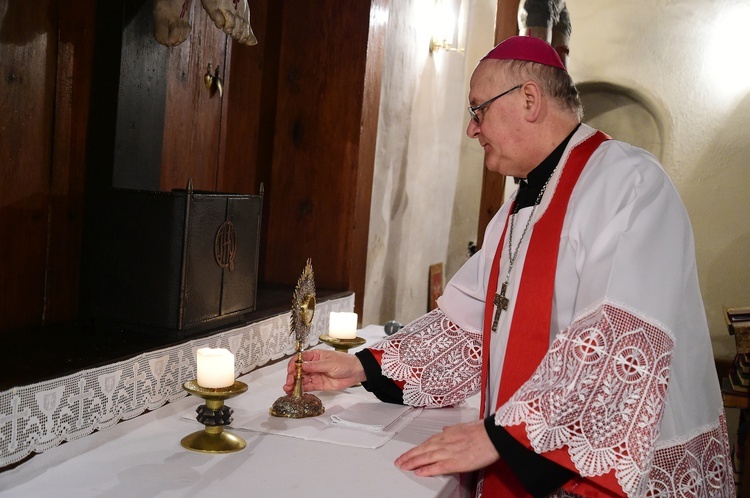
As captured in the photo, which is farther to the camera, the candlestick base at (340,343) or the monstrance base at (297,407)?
the candlestick base at (340,343)

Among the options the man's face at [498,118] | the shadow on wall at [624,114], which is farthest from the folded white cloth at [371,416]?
the shadow on wall at [624,114]

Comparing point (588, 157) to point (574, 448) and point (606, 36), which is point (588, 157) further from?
point (606, 36)

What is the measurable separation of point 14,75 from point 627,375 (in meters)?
1.83

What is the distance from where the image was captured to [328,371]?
2256 millimetres

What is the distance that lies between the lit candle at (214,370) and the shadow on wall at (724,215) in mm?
7042

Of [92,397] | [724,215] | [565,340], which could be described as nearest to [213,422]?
[92,397]

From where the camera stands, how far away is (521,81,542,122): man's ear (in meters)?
2.02

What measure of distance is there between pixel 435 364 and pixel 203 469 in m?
0.86

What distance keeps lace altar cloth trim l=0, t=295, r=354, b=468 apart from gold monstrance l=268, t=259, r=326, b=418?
308mm

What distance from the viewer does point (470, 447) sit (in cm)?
168

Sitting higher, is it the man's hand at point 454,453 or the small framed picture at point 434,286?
the man's hand at point 454,453

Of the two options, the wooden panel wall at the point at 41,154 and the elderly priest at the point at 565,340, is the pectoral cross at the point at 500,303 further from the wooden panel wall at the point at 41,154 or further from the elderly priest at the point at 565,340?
the wooden panel wall at the point at 41,154

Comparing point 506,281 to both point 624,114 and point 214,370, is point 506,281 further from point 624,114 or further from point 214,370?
point 624,114

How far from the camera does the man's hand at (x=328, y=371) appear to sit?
2.25 meters
